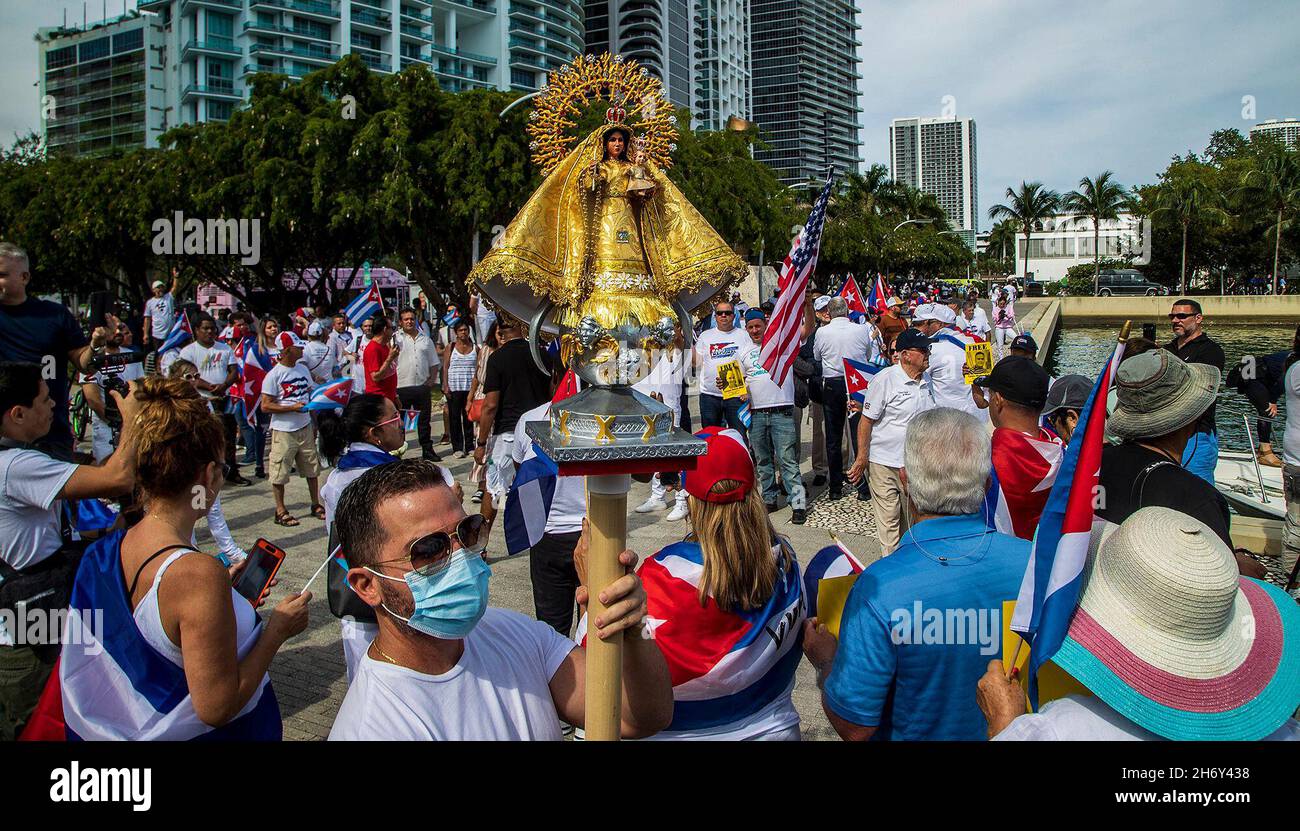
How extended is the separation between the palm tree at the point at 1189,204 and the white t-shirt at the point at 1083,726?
189 ft

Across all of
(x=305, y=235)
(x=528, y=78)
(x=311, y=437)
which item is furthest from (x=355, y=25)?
(x=311, y=437)

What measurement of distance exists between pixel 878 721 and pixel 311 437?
25.1 ft

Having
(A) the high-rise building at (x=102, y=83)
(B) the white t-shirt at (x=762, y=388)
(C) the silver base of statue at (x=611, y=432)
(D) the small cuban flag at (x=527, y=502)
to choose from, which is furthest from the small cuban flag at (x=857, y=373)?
(A) the high-rise building at (x=102, y=83)

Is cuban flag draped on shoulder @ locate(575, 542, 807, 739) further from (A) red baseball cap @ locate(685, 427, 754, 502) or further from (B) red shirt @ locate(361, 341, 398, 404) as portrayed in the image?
(B) red shirt @ locate(361, 341, 398, 404)

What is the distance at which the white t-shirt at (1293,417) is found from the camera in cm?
650

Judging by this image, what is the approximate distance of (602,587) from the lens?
78.7 inches

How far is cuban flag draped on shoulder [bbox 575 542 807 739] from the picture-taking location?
2549 mm

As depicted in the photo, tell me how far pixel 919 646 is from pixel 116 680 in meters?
2.20

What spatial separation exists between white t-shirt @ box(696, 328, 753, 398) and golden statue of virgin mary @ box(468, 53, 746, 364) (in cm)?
630

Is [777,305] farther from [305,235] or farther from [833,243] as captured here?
[833,243]

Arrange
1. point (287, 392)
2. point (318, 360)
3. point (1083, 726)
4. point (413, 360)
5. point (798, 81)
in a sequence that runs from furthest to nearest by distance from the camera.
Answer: point (798, 81)
point (413, 360)
point (318, 360)
point (287, 392)
point (1083, 726)

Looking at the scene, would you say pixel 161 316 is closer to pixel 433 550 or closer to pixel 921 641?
pixel 433 550

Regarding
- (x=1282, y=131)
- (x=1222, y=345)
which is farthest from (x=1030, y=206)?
(x=1222, y=345)

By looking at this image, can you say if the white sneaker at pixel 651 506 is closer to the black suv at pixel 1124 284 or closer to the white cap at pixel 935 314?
the white cap at pixel 935 314
